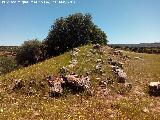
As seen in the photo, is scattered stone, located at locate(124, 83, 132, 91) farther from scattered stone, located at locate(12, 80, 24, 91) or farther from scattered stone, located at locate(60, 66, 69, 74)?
scattered stone, located at locate(12, 80, 24, 91)

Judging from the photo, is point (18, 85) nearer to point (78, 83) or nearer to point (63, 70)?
point (63, 70)

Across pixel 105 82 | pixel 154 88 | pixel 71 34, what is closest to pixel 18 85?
pixel 105 82

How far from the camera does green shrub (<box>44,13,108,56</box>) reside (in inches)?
3511

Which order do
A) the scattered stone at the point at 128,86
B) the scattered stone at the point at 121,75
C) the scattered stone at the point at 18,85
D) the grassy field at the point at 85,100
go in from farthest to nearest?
1. the scattered stone at the point at 121,75
2. the scattered stone at the point at 128,86
3. the scattered stone at the point at 18,85
4. the grassy field at the point at 85,100

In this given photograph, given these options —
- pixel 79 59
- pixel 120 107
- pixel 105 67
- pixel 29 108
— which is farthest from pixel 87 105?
pixel 79 59

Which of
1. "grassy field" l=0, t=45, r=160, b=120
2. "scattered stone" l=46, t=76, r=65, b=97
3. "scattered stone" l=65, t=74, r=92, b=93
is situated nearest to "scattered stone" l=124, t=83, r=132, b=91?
"grassy field" l=0, t=45, r=160, b=120

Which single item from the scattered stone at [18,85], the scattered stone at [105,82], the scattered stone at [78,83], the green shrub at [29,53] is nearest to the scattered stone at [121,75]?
Answer: the scattered stone at [105,82]

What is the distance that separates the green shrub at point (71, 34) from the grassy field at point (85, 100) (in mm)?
41320

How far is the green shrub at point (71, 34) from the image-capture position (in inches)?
3511

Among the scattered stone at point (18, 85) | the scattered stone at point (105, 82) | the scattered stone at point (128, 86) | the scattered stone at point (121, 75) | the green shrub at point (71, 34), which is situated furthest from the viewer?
the green shrub at point (71, 34)

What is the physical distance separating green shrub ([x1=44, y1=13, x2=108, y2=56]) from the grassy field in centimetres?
4132

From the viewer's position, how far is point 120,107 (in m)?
30.8

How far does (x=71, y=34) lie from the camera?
8988cm

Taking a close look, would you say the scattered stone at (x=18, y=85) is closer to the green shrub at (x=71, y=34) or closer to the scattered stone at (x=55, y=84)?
the scattered stone at (x=55, y=84)
